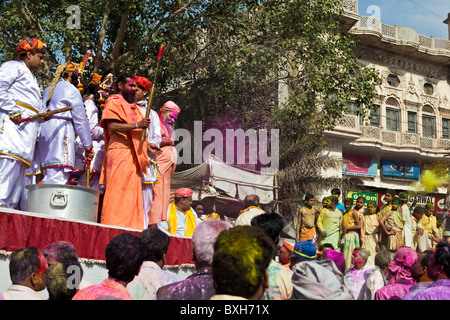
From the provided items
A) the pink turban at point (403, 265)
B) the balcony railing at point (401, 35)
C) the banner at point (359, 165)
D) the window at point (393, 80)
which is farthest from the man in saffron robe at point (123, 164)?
the window at point (393, 80)

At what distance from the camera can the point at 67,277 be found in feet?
11.7

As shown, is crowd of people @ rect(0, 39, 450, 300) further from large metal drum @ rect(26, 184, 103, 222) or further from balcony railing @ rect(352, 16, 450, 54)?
balcony railing @ rect(352, 16, 450, 54)

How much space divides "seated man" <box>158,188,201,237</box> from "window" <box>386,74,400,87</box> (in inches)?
871

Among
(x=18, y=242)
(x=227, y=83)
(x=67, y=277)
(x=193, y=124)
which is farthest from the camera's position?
(x=193, y=124)

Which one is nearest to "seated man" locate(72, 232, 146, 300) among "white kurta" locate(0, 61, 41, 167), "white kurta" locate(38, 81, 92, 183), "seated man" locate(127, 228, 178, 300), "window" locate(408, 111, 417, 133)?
"seated man" locate(127, 228, 178, 300)

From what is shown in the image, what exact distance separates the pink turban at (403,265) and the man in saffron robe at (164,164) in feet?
8.62

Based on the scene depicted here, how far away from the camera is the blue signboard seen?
2745cm

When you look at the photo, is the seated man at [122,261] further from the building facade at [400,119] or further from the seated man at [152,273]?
the building facade at [400,119]

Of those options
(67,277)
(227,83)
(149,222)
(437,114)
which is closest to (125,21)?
(227,83)

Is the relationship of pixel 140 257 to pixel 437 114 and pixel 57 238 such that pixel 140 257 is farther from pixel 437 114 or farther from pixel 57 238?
pixel 437 114

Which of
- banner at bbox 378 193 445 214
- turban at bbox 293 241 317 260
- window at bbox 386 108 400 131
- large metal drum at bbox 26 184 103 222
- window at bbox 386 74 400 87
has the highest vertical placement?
window at bbox 386 74 400 87

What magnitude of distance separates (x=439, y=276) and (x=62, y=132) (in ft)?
12.8

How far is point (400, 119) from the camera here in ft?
92.3

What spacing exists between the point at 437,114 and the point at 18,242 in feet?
91.7
